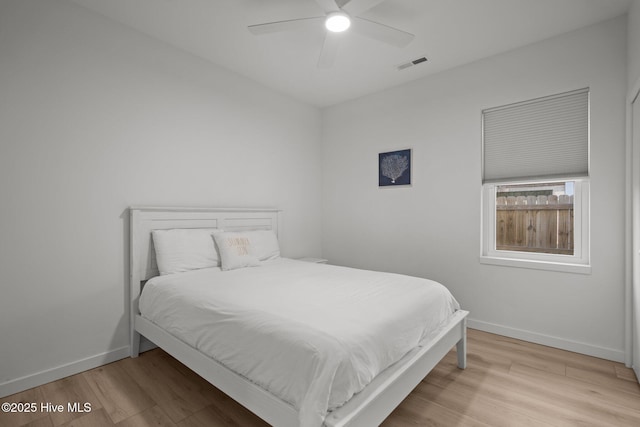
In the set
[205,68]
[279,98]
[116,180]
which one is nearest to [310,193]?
[279,98]

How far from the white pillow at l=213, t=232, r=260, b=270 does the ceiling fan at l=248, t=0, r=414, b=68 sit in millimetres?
1703

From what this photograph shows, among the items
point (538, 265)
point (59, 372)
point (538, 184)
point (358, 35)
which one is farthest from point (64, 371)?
point (538, 184)

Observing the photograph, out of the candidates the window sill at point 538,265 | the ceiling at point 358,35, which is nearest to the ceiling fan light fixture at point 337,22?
the ceiling at point 358,35

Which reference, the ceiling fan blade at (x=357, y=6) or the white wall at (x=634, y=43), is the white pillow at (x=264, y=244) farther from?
the white wall at (x=634, y=43)

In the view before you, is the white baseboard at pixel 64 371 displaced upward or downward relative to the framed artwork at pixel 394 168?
downward

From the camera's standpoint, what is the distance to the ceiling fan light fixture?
80.3 inches

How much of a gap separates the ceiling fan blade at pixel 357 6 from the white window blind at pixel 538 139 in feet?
5.70

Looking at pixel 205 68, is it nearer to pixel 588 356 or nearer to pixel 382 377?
pixel 382 377

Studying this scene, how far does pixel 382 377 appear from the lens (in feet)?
4.84

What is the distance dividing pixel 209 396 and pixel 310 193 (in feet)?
9.01

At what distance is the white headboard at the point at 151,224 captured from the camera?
97.7 inches

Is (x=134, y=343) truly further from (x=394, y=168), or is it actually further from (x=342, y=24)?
(x=394, y=168)

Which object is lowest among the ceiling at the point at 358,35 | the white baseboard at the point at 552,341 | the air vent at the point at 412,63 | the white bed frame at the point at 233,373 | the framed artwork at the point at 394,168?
the white baseboard at the point at 552,341

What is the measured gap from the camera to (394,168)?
362 centimetres
